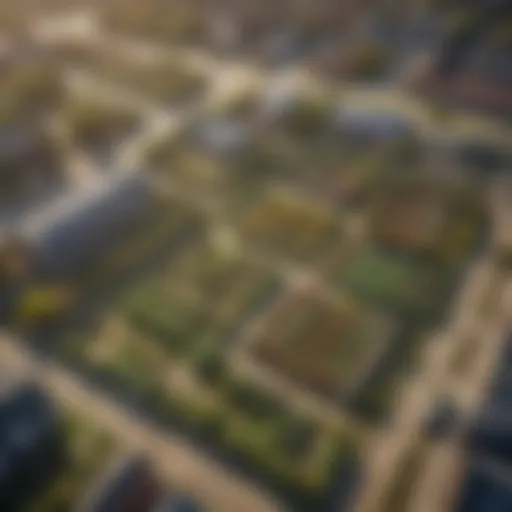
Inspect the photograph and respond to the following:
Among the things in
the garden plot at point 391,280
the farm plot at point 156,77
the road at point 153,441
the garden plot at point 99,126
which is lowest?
the road at point 153,441

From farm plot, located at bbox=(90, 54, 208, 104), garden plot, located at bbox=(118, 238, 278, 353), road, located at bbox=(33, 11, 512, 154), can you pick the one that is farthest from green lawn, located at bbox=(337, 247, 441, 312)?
farm plot, located at bbox=(90, 54, 208, 104)

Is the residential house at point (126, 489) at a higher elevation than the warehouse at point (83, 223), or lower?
lower

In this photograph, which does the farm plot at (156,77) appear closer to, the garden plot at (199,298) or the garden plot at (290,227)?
the garden plot at (290,227)

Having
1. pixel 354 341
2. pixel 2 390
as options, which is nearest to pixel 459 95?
Result: pixel 354 341

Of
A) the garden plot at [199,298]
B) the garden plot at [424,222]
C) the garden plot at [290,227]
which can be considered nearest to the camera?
the garden plot at [199,298]

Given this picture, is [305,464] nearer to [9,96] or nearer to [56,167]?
[56,167]

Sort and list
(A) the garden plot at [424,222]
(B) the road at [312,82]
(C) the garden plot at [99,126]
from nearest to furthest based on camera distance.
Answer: (A) the garden plot at [424,222] < (C) the garden plot at [99,126] < (B) the road at [312,82]

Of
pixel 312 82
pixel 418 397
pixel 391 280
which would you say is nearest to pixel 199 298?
pixel 391 280

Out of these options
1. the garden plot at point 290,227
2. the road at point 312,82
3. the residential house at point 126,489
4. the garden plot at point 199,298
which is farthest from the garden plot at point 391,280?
the residential house at point 126,489

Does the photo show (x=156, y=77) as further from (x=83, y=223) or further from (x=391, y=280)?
(x=391, y=280)
